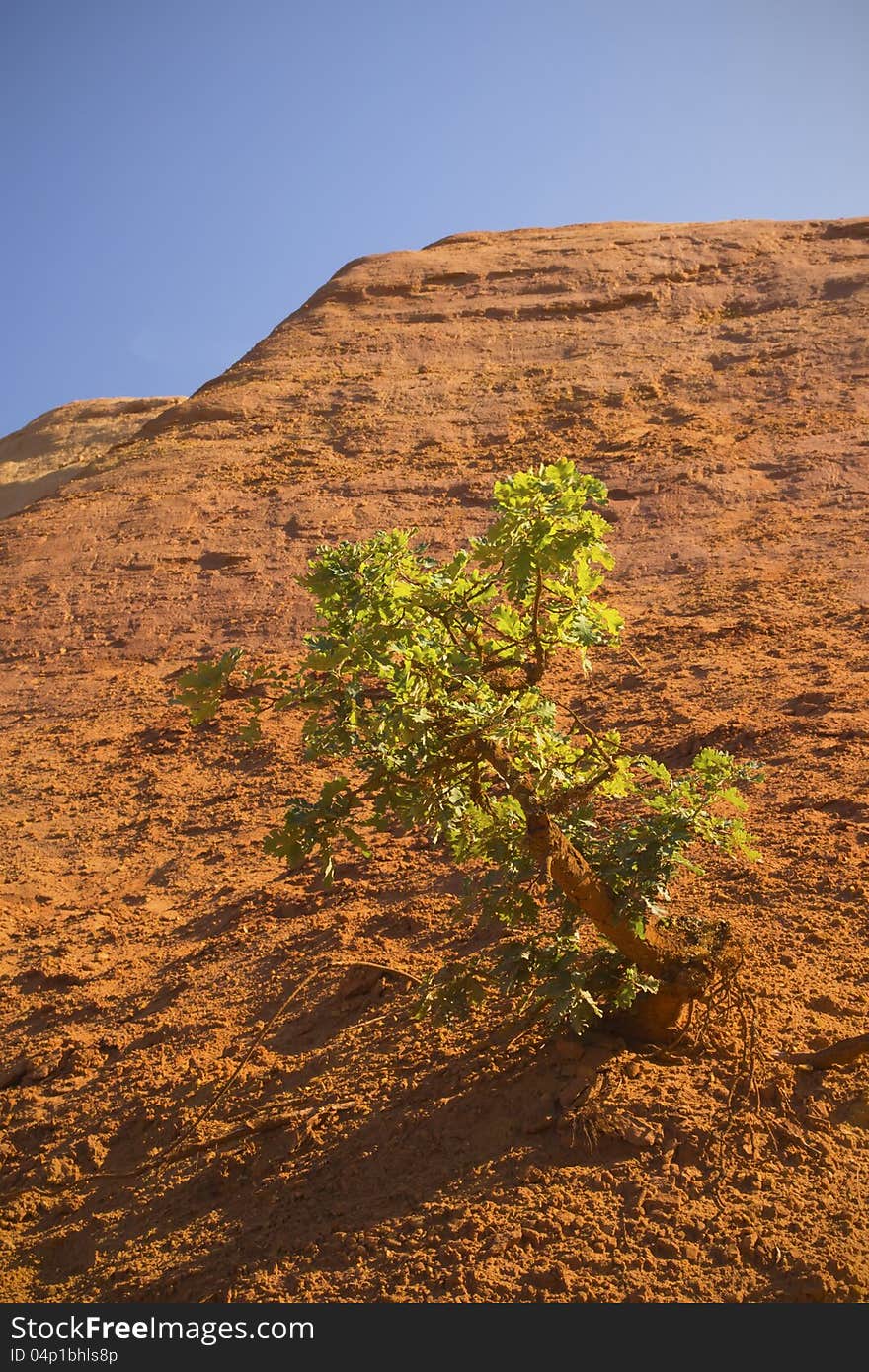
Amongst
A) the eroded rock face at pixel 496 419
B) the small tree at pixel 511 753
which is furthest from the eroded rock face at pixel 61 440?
the small tree at pixel 511 753

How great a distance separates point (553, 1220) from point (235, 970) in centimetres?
255

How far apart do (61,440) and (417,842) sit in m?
23.6

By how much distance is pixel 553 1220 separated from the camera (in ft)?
11.9

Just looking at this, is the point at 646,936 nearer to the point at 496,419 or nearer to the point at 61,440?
the point at 496,419

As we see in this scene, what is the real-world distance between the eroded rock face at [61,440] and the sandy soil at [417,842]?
33.4 feet

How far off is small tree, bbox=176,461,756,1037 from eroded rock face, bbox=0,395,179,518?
2138 cm

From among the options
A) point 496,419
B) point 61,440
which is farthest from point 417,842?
point 61,440

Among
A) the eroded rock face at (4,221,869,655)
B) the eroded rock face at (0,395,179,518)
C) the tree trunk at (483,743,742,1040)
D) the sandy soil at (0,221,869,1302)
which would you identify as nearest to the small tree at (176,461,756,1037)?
the tree trunk at (483,743,742,1040)

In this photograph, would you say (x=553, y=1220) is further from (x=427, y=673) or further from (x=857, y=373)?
(x=857, y=373)

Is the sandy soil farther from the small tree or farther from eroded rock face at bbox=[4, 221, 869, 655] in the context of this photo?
the small tree

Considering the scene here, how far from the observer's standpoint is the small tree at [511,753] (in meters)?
3.51

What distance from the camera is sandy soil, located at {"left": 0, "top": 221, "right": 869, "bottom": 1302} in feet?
12.3

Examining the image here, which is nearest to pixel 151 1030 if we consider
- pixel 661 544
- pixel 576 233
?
pixel 661 544

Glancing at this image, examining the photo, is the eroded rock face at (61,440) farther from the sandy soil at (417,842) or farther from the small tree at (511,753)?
the small tree at (511,753)
